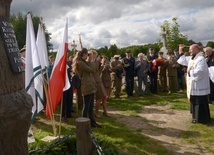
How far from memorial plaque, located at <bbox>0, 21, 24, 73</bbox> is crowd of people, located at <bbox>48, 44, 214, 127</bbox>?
3730 millimetres

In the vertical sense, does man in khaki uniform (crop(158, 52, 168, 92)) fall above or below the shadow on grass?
above

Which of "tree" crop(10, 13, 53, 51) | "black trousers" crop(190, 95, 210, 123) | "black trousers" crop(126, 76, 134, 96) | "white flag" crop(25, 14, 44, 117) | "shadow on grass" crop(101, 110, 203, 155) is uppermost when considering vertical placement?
"tree" crop(10, 13, 53, 51)

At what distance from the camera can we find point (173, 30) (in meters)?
25.8

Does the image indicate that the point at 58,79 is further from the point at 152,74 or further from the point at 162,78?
the point at 162,78

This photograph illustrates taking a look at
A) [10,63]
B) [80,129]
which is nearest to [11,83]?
[10,63]

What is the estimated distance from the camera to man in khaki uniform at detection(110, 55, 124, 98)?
11383 millimetres

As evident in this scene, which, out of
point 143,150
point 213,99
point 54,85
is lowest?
point 143,150

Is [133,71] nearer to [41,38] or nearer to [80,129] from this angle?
[41,38]

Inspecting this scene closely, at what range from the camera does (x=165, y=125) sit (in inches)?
286

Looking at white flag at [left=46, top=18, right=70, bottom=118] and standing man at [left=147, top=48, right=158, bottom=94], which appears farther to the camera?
standing man at [left=147, top=48, right=158, bottom=94]

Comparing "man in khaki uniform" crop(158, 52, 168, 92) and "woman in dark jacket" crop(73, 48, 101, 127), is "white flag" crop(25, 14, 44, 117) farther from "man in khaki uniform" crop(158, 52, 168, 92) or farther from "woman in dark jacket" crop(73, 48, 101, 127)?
"man in khaki uniform" crop(158, 52, 168, 92)

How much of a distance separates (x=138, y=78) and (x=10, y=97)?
9.87m

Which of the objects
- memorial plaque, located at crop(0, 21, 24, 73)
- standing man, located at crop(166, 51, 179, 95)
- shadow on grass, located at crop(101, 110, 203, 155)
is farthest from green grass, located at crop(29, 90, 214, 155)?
standing man, located at crop(166, 51, 179, 95)

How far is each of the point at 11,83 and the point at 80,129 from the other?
6.03 ft
